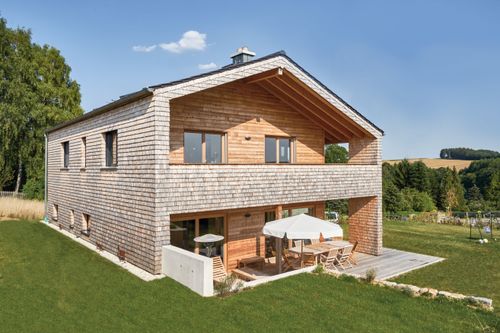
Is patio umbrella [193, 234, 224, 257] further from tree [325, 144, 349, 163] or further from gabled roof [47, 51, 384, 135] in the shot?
tree [325, 144, 349, 163]

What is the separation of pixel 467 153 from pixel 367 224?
125m

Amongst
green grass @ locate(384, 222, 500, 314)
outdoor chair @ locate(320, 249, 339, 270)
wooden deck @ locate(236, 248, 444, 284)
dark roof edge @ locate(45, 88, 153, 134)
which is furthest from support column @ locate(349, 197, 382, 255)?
dark roof edge @ locate(45, 88, 153, 134)

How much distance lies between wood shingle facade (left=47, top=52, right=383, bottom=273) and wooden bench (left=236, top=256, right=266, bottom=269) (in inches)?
11.5

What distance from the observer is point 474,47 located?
2425 cm

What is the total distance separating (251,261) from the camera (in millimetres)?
13266

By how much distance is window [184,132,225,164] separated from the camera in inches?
482

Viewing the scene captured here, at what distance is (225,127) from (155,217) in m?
4.86

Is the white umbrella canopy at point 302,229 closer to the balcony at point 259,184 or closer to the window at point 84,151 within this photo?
the balcony at point 259,184

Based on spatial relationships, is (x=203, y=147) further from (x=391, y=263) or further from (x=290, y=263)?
(x=391, y=263)

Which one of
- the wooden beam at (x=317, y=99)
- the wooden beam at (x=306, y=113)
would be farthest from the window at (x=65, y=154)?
the wooden beam at (x=317, y=99)

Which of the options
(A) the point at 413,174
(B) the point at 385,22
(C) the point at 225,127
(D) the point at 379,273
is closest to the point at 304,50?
(B) the point at 385,22

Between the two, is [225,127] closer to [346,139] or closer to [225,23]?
[346,139]

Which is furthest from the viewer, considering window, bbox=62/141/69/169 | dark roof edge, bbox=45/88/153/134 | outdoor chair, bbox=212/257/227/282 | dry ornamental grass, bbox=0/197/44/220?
dry ornamental grass, bbox=0/197/44/220

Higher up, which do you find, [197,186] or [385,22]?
[385,22]
